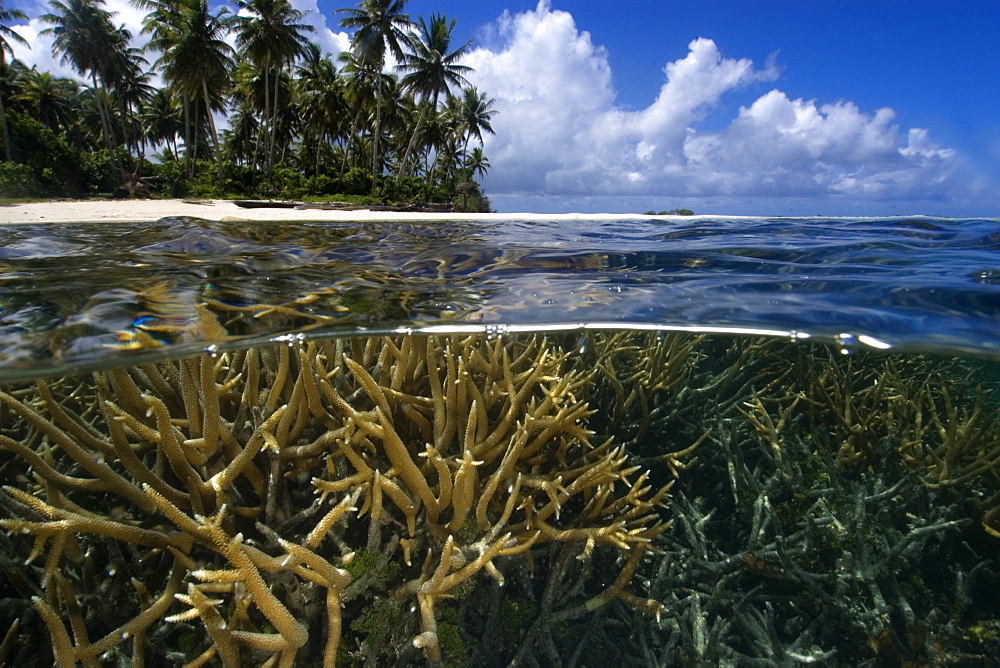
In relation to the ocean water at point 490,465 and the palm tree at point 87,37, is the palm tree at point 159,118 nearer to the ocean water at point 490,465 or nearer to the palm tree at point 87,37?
the palm tree at point 87,37

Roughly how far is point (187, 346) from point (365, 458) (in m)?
1.59

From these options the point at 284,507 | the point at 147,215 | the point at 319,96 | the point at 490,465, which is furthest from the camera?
the point at 319,96

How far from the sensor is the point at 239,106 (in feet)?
151

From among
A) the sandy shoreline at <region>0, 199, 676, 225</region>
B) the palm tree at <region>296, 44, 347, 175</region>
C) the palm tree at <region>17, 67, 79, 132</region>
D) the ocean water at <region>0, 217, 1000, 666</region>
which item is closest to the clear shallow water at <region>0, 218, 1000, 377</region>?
the ocean water at <region>0, 217, 1000, 666</region>

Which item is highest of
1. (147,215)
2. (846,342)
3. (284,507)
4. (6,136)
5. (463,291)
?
(6,136)

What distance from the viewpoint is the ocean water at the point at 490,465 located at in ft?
8.07

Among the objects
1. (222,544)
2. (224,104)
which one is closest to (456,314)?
(222,544)

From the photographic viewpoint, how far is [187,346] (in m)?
3.46

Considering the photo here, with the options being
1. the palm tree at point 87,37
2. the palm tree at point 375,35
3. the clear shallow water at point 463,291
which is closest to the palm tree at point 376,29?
the palm tree at point 375,35

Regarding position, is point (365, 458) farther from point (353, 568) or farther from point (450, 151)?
point (450, 151)

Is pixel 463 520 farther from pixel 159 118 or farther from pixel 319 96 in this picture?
pixel 159 118

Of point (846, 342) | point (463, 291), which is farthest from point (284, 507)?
point (846, 342)

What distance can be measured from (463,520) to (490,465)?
0.44 meters

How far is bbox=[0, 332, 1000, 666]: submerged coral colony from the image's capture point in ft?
7.81
